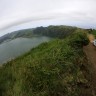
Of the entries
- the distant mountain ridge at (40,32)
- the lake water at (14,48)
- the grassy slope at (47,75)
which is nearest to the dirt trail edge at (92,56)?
the grassy slope at (47,75)

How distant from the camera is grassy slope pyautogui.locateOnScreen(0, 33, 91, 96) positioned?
441 inches

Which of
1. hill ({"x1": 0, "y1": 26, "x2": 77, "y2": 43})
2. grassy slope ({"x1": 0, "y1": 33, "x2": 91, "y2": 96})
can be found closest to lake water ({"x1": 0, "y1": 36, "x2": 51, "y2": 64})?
hill ({"x1": 0, "y1": 26, "x2": 77, "y2": 43})

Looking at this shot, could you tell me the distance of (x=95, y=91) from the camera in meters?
13.3

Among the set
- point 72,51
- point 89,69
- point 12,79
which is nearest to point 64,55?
point 72,51

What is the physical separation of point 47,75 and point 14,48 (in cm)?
486

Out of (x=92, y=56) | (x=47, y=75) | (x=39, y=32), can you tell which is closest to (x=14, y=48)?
(x=39, y=32)

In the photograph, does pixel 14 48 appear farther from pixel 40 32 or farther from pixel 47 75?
pixel 47 75

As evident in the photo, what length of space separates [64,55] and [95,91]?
281cm

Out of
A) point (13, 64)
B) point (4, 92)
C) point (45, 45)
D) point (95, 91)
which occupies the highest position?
point (45, 45)

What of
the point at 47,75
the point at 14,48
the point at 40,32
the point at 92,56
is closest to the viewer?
the point at 47,75

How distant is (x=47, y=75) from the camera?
39.0 ft

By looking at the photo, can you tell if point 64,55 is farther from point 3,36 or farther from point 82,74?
point 3,36

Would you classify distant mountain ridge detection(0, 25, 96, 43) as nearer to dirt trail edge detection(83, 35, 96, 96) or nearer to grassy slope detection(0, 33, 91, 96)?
grassy slope detection(0, 33, 91, 96)

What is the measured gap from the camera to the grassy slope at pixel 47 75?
11203mm
